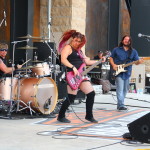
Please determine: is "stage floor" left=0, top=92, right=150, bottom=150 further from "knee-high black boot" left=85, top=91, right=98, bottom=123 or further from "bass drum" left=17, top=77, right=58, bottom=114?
"bass drum" left=17, top=77, right=58, bottom=114

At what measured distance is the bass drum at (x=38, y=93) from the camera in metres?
9.37

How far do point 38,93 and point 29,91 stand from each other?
0.20 m

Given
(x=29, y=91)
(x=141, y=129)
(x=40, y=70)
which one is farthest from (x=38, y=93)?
(x=141, y=129)

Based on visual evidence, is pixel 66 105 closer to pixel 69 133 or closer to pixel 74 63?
pixel 74 63

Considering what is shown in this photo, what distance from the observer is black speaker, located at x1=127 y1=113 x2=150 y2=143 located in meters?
6.45

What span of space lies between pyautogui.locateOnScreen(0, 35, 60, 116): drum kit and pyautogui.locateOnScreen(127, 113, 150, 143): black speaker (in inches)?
126

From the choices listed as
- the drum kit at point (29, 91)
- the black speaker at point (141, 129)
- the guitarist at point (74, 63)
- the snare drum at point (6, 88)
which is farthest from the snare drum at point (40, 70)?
the black speaker at point (141, 129)

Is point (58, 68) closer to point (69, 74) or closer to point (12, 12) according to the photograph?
point (69, 74)

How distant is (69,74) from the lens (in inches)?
331

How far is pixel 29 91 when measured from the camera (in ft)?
30.8

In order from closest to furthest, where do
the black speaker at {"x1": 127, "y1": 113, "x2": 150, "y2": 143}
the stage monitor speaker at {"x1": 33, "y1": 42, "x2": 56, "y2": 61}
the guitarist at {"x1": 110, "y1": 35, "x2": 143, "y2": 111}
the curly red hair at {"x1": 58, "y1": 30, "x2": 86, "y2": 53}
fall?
the black speaker at {"x1": 127, "y1": 113, "x2": 150, "y2": 143}, the curly red hair at {"x1": 58, "y1": 30, "x2": 86, "y2": 53}, the guitarist at {"x1": 110, "y1": 35, "x2": 143, "y2": 111}, the stage monitor speaker at {"x1": 33, "y1": 42, "x2": 56, "y2": 61}

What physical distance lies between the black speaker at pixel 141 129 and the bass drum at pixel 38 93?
3.19m

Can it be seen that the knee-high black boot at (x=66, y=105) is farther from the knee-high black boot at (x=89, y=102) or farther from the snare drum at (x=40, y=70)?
the snare drum at (x=40, y=70)

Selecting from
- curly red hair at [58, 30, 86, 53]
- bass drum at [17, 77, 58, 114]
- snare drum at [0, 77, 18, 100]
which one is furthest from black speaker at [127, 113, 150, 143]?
snare drum at [0, 77, 18, 100]
